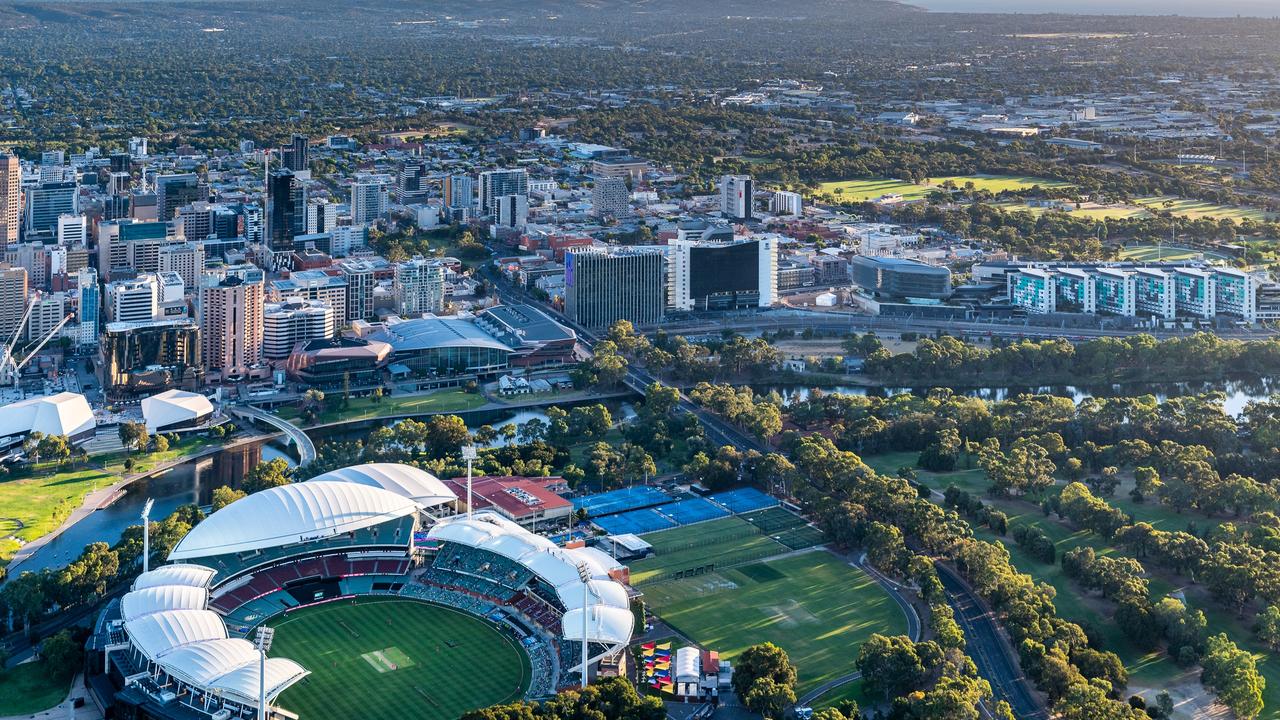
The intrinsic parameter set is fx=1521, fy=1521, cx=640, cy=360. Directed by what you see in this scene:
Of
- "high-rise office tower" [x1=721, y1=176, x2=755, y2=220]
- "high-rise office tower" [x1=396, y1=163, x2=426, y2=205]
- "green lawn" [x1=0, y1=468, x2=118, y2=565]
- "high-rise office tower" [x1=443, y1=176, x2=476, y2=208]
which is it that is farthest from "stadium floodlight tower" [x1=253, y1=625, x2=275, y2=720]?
"high-rise office tower" [x1=396, y1=163, x2=426, y2=205]

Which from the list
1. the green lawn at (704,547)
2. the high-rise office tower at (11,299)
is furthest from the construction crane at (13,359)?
the green lawn at (704,547)

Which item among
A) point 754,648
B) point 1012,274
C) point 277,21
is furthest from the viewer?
point 277,21

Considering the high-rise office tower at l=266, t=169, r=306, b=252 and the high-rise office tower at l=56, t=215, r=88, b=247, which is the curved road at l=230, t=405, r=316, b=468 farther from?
the high-rise office tower at l=56, t=215, r=88, b=247

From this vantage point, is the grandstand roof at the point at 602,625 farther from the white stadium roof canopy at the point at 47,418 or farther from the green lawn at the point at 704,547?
the white stadium roof canopy at the point at 47,418

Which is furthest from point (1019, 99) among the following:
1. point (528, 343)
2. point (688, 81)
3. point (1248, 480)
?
point (1248, 480)

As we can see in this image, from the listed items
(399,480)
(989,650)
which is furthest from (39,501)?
(989,650)

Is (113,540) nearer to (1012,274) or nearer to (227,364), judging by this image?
(227,364)
